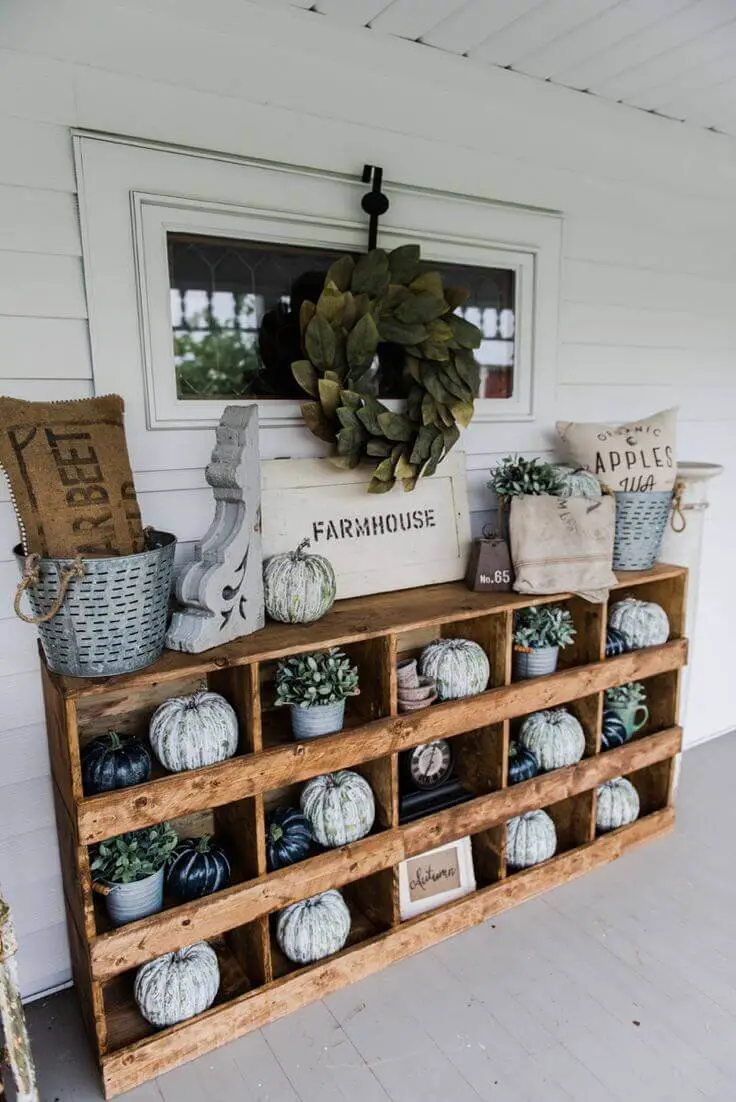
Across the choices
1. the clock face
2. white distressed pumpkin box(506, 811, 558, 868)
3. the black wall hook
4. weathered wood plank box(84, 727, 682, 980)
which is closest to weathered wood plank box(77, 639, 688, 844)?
the clock face

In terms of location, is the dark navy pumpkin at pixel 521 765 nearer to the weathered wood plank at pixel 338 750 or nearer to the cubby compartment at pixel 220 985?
the weathered wood plank at pixel 338 750

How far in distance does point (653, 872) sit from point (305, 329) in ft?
6.47

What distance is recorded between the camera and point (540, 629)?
7.54ft

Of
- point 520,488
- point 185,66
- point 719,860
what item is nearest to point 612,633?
point 520,488

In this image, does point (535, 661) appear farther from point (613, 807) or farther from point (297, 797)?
point (297, 797)

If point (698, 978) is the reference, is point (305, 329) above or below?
above

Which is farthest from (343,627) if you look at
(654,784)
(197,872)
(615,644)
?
(654,784)

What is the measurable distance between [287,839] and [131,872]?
0.39 meters

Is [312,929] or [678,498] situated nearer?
[312,929]

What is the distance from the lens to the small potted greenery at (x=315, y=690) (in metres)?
1.88

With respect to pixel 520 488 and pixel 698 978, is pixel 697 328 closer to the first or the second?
pixel 520 488

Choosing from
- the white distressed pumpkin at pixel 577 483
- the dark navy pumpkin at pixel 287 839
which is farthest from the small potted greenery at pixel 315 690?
the white distressed pumpkin at pixel 577 483

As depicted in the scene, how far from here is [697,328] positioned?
302cm

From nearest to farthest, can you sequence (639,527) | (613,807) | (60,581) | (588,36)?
(60,581) < (588,36) < (639,527) < (613,807)
